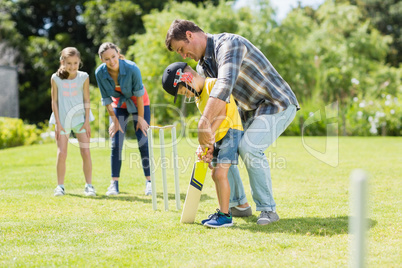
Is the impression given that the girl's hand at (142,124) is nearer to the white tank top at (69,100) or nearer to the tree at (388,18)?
the white tank top at (69,100)

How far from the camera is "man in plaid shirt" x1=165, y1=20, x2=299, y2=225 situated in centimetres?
345

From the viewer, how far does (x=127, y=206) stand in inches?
184

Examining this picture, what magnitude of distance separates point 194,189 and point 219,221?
350 millimetres

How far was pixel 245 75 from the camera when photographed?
12.3 feet

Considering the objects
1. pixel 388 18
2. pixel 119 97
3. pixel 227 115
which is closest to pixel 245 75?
pixel 227 115

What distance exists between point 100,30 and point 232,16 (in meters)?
9.21

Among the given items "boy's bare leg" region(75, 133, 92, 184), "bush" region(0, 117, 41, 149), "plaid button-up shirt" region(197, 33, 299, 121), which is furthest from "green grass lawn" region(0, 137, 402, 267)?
"bush" region(0, 117, 41, 149)

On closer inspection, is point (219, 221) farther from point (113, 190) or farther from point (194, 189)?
point (113, 190)

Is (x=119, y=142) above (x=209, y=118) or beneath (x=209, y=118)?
beneath

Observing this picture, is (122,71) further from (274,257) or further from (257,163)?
(274,257)

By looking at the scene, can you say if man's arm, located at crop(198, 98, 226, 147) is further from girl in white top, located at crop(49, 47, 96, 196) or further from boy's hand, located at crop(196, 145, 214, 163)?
girl in white top, located at crop(49, 47, 96, 196)

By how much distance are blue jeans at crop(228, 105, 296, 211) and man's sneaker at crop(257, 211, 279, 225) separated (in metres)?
0.04

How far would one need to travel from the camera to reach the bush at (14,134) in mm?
11742

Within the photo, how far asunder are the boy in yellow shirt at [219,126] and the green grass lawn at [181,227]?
19 cm
